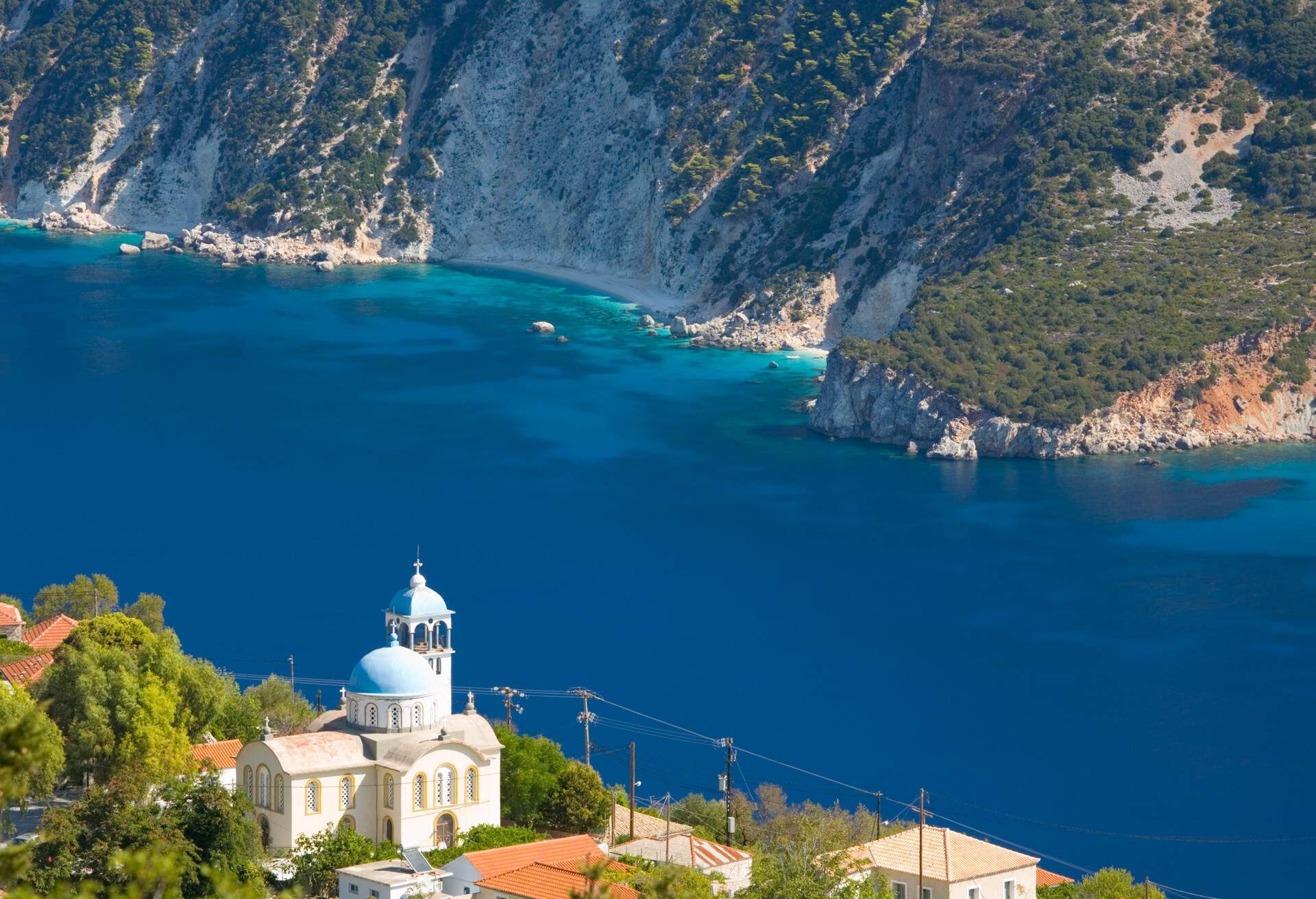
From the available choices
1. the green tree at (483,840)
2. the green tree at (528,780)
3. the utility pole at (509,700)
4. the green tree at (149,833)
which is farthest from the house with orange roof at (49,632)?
the green tree at (483,840)

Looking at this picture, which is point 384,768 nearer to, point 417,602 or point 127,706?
point 417,602

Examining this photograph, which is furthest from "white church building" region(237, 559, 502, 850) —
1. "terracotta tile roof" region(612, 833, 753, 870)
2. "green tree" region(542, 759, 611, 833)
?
"terracotta tile roof" region(612, 833, 753, 870)

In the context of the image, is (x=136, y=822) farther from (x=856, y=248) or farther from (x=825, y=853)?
(x=856, y=248)

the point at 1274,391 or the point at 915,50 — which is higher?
the point at 915,50

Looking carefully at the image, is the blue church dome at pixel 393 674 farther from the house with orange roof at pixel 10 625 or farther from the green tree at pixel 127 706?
the house with orange roof at pixel 10 625

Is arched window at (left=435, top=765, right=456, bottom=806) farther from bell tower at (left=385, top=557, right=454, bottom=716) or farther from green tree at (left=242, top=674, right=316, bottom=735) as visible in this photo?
green tree at (left=242, top=674, right=316, bottom=735)

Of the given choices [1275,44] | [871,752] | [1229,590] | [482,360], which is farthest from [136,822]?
[1275,44]

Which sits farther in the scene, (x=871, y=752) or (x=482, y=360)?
(x=482, y=360)
